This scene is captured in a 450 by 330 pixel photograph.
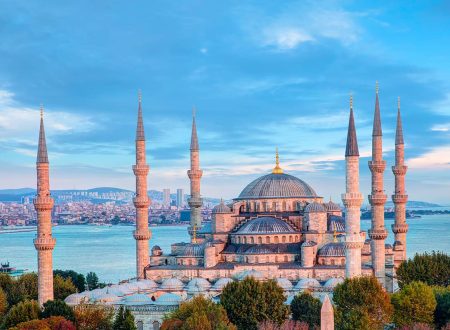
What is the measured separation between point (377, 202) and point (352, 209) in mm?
3889

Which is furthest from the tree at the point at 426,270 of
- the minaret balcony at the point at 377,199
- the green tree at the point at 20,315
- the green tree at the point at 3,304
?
the green tree at the point at 3,304

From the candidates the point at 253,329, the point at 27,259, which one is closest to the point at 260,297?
the point at 253,329

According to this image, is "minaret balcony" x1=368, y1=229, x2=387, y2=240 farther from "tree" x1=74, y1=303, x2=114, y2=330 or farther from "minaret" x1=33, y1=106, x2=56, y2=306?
"minaret" x1=33, y1=106, x2=56, y2=306

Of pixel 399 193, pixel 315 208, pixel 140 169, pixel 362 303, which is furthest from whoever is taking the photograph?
pixel 399 193

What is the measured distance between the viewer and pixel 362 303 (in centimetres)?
2642

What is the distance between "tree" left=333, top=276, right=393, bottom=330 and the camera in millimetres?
25031

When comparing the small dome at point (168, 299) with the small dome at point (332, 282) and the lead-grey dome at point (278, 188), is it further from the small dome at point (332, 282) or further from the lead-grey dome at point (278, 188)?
the lead-grey dome at point (278, 188)

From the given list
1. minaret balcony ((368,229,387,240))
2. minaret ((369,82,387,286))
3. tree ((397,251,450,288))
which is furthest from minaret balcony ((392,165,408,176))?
minaret balcony ((368,229,387,240))

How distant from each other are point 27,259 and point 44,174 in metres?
59.8

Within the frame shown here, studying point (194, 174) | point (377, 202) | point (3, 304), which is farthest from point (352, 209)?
point (3, 304)

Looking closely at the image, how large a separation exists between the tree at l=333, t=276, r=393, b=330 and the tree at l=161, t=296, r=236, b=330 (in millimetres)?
3573

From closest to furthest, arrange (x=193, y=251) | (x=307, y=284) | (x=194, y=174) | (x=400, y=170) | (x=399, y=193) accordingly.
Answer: (x=307, y=284) < (x=193, y=251) < (x=400, y=170) < (x=399, y=193) < (x=194, y=174)

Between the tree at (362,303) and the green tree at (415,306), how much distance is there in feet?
1.83

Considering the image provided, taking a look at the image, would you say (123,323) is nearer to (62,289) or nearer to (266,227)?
(62,289)
